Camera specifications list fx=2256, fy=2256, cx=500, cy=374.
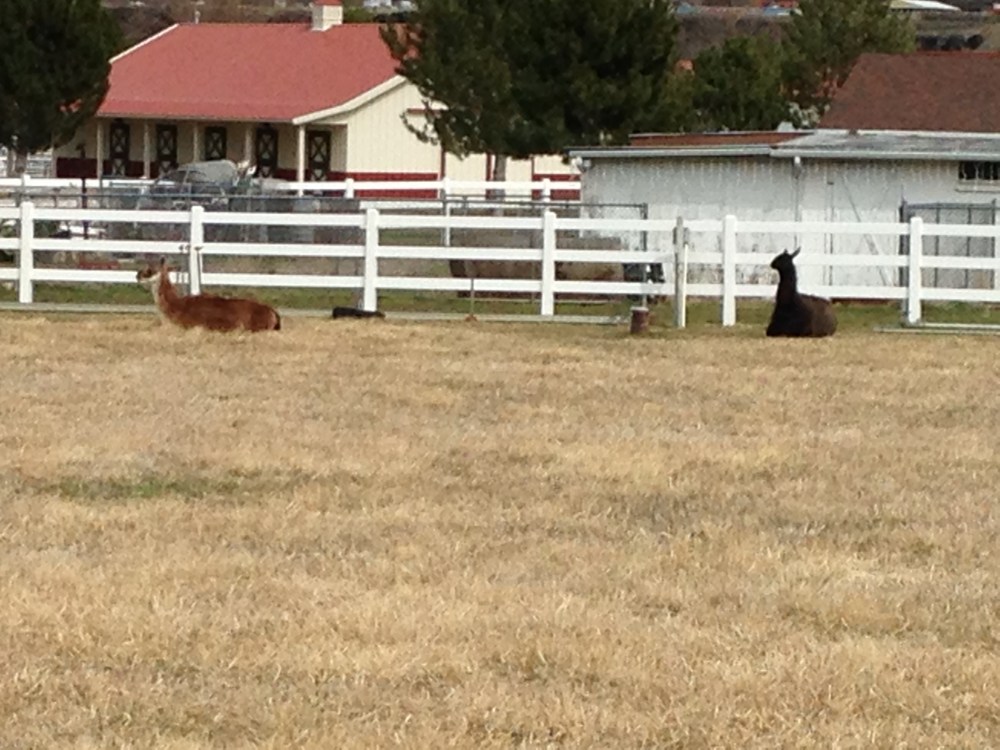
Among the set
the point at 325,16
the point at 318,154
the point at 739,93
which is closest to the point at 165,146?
the point at 318,154

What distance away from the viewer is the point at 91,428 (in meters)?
13.6

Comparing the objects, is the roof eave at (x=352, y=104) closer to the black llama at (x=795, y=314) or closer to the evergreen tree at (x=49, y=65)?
the evergreen tree at (x=49, y=65)

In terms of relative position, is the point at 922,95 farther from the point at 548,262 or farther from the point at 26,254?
the point at 26,254

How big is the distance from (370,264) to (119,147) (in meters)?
35.8

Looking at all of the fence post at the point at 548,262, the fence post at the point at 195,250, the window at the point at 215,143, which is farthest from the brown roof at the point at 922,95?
the window at the point at 215,143

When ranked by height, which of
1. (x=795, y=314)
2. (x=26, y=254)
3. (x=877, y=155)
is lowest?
(x=795, y=314)

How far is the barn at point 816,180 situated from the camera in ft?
94.8

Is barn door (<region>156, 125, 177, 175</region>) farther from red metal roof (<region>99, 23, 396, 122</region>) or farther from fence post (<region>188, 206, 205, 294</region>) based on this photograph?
fence post (<region>188, 206, 205, 294</region>)

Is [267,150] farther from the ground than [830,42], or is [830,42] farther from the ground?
[830,42]

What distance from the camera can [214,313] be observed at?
66.1 feet

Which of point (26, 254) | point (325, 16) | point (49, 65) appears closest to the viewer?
point (26, 254)

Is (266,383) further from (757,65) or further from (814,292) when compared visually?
(757,65)

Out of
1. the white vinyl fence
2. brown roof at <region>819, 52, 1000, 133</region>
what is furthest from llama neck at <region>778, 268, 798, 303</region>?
brown roof at <region>819, 52, 1000, 133</region>

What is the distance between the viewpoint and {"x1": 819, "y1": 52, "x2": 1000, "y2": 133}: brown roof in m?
36.9
